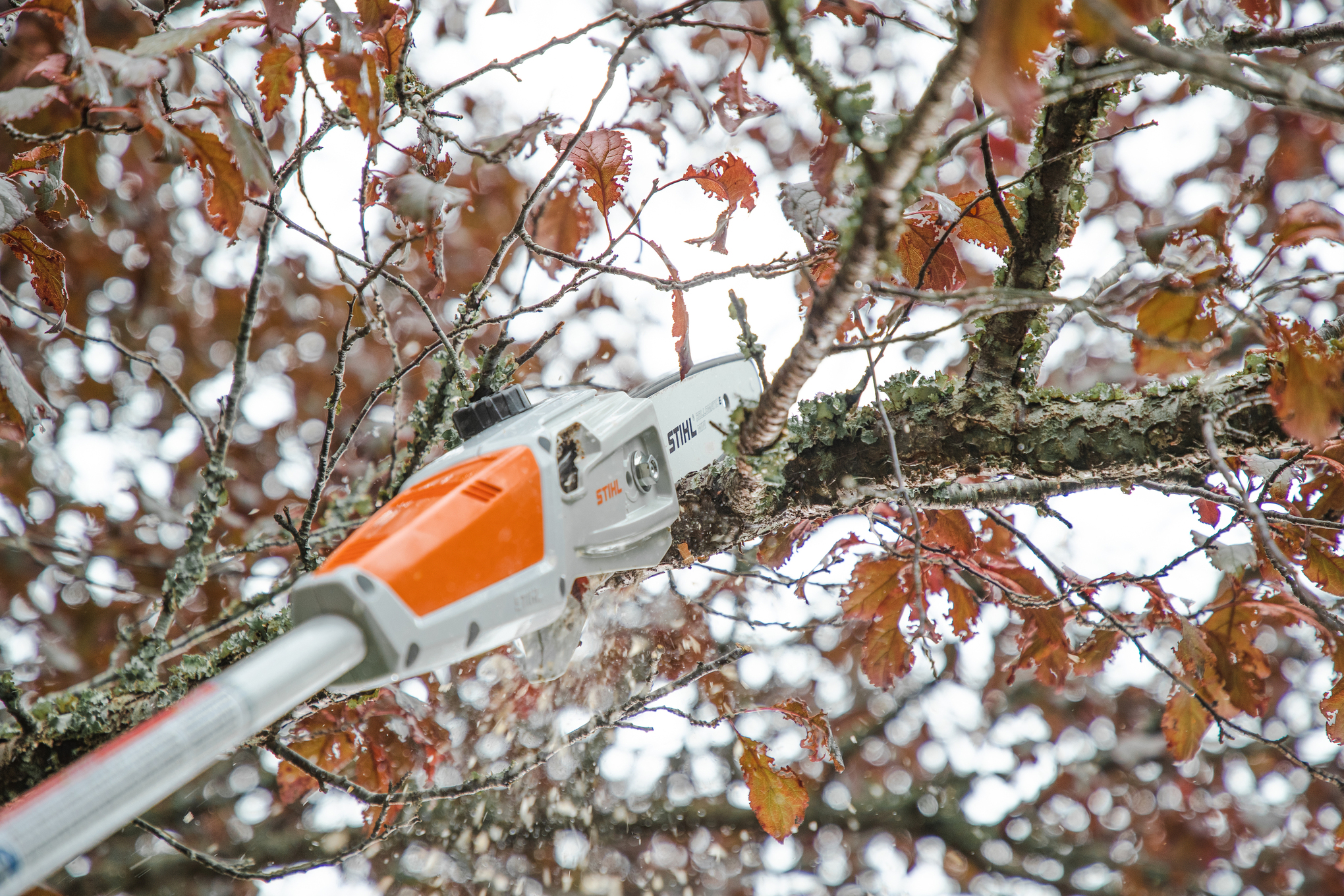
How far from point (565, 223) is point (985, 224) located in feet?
2.83

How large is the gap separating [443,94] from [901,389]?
93 centimetres

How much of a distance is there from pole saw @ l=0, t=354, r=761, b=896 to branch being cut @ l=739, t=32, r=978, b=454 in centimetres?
20

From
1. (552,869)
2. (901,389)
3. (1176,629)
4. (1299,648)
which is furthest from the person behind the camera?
(1299,648)

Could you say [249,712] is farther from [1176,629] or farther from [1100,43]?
[1176,629]

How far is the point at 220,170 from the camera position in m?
0.94

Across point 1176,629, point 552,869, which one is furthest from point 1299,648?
point 552,869

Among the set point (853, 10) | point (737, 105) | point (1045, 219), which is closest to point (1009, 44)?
point (853, 10)

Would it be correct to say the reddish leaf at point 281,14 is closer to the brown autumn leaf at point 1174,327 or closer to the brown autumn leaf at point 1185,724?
the brown autumn leaf at point 1174,327

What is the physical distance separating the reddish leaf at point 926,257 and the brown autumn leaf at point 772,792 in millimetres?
934

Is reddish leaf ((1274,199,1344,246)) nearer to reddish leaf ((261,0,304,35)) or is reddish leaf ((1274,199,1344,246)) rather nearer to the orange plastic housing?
the orange plastic housing

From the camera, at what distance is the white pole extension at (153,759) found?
1.86 ft

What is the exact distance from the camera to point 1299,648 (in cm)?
433

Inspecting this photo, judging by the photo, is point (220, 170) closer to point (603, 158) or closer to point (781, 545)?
point (603, 158)

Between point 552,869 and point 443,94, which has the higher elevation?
point 443,94
